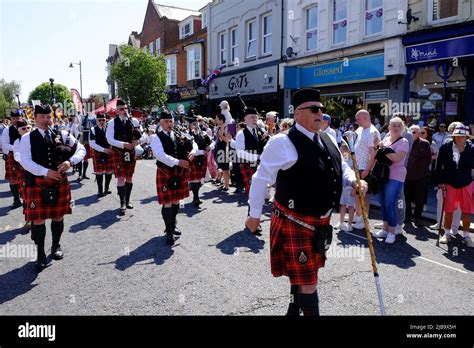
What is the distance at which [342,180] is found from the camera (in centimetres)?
319

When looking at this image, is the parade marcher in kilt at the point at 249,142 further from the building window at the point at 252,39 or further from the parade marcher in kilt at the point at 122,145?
the building window at the point at 252,39

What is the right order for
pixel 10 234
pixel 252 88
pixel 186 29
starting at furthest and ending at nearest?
pixel 186 29 → pixel 252 88 → pixel 10 234

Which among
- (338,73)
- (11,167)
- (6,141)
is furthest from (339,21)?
(11,167)

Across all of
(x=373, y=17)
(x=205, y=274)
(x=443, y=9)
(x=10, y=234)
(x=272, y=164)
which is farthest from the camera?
(x=373, y=17)

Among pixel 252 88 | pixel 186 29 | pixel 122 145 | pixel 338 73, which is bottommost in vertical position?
pixel 122 145

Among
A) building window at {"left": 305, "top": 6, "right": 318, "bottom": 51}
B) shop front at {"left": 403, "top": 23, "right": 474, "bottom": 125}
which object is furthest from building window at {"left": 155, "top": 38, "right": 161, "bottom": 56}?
shop front at {"left": 403, "top": 23, "right": 474, "bottom": 125}

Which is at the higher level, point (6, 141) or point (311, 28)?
point (311, 28)

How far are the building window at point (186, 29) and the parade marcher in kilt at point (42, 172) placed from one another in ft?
85.2

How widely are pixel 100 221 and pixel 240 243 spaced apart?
2.83 m

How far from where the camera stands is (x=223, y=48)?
2211 cm

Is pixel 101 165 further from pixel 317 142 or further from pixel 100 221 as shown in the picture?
pixel 317 142

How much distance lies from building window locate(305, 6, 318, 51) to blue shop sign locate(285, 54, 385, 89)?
944 millimetres
